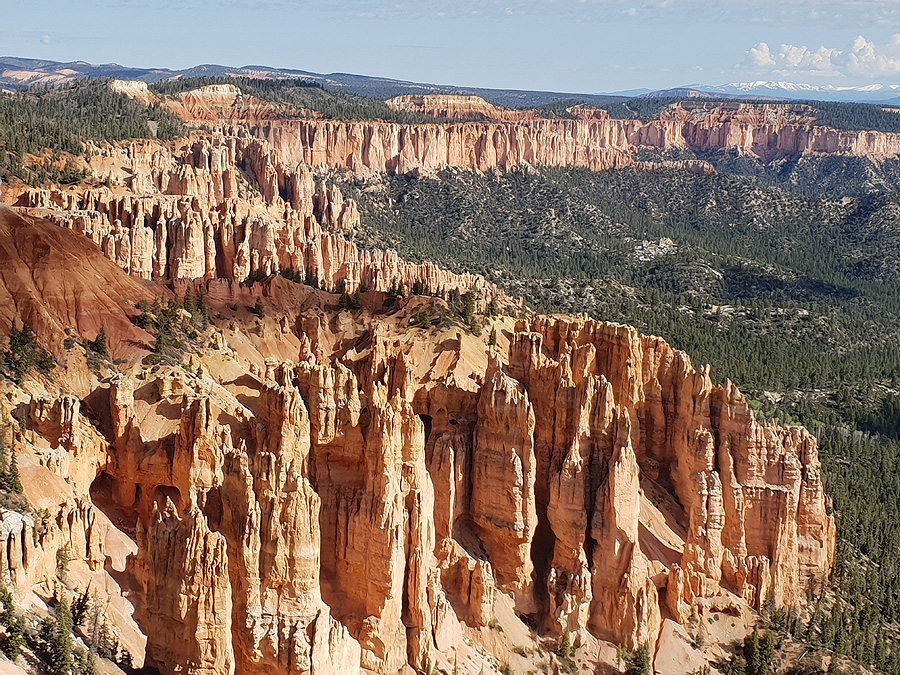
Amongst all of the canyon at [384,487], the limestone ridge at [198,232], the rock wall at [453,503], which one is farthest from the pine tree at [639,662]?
Answer: the limestone ridge at [198,232]

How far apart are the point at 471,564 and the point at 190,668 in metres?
15.1

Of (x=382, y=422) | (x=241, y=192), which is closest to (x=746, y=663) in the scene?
(x=382, y=422)

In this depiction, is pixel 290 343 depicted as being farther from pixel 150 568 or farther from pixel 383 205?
pixel 383 205

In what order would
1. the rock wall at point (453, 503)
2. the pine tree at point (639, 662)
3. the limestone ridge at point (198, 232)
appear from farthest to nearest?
the limestone ridge at point (198, 232) → the pine tree at point (639, 662) → the rock wall at point (453, 503)

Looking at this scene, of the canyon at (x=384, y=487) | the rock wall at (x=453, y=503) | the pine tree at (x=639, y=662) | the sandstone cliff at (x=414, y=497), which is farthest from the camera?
the pine tree at (x=639, y=662)

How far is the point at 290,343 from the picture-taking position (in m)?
64.2

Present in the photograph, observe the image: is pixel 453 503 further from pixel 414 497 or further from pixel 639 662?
pixel 639 662

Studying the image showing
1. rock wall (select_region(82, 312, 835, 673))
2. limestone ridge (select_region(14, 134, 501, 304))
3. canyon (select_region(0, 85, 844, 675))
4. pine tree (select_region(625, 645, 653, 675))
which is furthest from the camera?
limestone ridge (select_region(14, 134, 501, 304))

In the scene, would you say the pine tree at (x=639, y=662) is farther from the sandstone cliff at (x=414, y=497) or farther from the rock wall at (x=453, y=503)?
the sandstone cliff at (x=414, y=497)

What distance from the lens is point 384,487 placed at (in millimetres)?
39844

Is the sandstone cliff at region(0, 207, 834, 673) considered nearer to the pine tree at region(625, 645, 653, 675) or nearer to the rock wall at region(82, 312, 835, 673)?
the rock wall at region(82, 312, 835, 673)

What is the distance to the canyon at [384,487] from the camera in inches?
1359

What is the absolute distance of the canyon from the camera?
1359 inches

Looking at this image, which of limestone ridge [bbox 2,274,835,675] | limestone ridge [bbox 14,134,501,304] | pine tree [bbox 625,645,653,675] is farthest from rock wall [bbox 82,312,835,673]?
limestone ridge [bbox 14,134,501,304]
